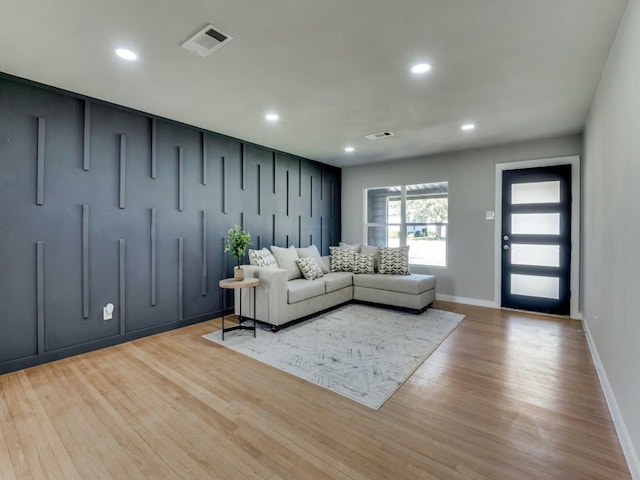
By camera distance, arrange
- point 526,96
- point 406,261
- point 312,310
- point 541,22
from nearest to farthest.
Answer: point 541,22 → point 526,96 → point 312,310 → point 406,261

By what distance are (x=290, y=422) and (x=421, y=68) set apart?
284cm

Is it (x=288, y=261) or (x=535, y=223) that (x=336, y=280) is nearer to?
(x=288, y=261)

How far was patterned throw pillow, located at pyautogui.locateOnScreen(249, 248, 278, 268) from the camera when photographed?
13.9 feet

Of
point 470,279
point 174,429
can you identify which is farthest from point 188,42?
point 470,279

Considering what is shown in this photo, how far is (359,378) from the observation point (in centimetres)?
260

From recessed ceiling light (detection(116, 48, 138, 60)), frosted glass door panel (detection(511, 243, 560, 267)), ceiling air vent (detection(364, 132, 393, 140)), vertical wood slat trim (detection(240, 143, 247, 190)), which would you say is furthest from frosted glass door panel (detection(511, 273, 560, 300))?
recessed ceiling light (detection(116, 48, 138, 60))

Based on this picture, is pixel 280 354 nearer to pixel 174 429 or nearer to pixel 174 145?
pixel 174 429

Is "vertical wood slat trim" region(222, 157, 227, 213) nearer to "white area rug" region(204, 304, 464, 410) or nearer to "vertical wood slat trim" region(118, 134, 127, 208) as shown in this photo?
"vertical wood slat trim" region(118, 134, 127, 208)

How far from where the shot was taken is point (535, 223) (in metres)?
4.64

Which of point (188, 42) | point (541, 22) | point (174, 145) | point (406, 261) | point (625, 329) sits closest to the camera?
point (625, 329)

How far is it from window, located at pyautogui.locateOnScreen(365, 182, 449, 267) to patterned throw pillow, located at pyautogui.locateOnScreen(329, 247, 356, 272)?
1.18 meters

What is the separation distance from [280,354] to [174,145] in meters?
2.84

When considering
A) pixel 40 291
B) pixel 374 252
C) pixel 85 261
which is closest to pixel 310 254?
pixel 374 252

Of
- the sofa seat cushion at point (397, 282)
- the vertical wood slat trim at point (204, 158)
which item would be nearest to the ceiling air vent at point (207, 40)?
the vertical wood slat trim at point (204, 158)
